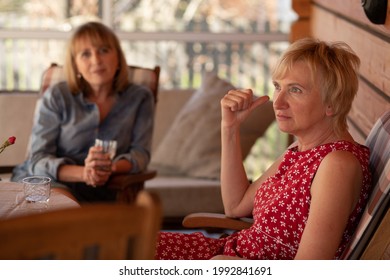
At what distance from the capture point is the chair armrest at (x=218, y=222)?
9.27 feet

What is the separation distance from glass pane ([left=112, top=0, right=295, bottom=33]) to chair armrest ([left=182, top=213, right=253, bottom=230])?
3.27 metres

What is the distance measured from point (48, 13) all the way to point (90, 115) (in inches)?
93.3

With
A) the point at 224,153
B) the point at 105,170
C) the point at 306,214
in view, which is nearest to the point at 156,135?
the point at 105,170

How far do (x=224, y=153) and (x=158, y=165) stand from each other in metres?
2.13

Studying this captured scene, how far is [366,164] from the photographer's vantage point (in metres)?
2.39

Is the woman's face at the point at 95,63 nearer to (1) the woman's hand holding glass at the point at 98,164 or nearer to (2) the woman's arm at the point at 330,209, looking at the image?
(1) the woman's hand holding glass at the point at 98,164

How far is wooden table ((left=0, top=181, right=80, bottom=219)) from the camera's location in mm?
2682

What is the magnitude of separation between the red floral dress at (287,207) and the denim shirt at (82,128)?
1.37 metres

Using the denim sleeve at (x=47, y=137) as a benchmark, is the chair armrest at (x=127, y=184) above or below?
below

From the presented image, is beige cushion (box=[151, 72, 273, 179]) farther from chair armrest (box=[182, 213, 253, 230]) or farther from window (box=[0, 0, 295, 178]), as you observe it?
chair armrest (box=[182, 213, 253, 230])

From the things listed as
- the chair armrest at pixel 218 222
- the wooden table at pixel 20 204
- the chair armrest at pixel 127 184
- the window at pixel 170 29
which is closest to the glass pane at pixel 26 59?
the window at pixel 170 29

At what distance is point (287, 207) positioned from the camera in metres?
2.41

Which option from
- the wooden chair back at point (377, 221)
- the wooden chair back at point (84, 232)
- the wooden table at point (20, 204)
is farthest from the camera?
the wooden table at point (20, 204)

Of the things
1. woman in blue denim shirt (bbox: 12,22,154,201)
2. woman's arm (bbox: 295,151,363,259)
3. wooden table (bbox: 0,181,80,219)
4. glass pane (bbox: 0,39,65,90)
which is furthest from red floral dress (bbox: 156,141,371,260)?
glass pane (bbox: 0,39,65,90)
